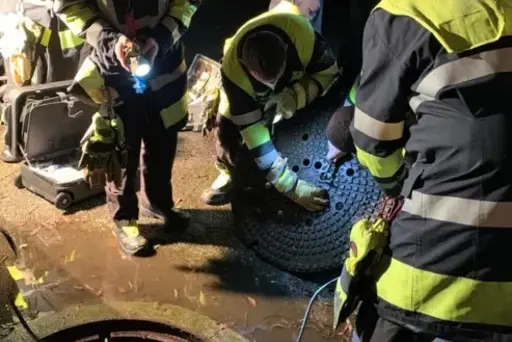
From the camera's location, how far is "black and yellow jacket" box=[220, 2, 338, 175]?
354 cm

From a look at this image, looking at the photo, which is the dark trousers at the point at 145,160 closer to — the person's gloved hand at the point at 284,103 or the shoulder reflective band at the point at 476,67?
the person's gloved hand at the point at 284,103

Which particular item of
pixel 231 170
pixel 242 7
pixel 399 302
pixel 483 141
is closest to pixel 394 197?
pixel 399 302

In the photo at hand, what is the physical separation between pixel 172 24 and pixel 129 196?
2.82 ft

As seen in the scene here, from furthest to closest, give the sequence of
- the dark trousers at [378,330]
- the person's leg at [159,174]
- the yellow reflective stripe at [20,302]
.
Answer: the person's leg at [159,174] → the yellow reflective stripe at [20,302] → the dark trousers at [378,330]

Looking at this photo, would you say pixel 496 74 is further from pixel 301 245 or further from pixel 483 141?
pixel 301 245

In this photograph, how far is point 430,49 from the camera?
202cm

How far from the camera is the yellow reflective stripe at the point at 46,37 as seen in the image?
4.03 metres

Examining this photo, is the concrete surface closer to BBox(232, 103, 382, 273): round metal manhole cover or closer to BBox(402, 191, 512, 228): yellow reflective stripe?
BBox(232, 103, 382, 273): round metal manhole cover

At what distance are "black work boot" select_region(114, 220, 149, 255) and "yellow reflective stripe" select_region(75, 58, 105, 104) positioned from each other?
0.69 metres

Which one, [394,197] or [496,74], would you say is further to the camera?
[394,197]

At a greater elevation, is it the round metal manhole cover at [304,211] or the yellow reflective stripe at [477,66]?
the yellow reflective stripe at [477,66]

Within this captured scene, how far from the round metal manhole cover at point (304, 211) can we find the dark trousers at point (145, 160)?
1.26 ft

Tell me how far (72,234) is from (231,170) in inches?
34.1

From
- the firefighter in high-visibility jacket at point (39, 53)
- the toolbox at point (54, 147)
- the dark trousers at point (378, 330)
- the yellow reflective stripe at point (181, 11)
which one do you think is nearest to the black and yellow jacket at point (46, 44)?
the firefighter in high-visibility jacket at point (39, 53)
